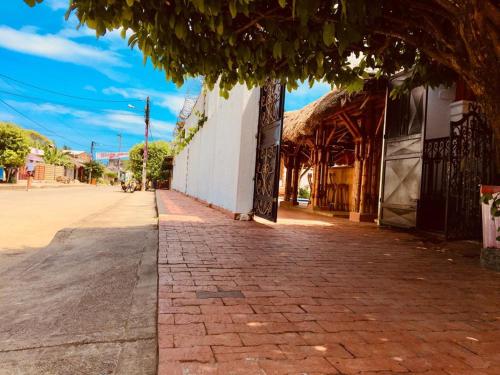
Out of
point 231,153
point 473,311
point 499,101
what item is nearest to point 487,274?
point 473,311

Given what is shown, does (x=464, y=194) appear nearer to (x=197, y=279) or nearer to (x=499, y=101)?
(x=499, y=101)

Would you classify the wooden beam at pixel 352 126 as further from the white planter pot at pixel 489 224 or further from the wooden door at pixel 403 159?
the white planter pot at pixel 489 224

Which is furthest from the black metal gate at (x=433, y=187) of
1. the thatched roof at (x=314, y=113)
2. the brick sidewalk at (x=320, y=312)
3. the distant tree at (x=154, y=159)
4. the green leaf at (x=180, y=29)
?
the distant tree at (x=154, y=159)

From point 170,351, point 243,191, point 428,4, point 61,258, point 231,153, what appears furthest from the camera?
point 231,153

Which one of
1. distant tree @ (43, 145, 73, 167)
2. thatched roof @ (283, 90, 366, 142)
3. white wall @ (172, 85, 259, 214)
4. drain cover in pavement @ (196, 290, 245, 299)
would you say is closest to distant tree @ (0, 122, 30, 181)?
distant tree @ (43, 145, 73, 167)

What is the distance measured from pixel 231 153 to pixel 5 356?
7300 mm

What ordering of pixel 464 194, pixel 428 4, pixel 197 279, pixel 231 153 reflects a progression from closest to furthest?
pixel 197 279, pixel 428 4, pixel 464 194, pixel 231 153

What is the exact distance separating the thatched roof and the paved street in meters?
6.22

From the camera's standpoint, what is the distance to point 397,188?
27.9ft

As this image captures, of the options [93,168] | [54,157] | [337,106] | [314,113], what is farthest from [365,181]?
[93,168]

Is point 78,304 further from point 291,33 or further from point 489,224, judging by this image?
point 489,224

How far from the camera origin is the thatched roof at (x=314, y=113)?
10.0 meters

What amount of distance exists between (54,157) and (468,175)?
58.7 meters

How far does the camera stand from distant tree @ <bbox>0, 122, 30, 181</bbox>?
99.7 feet
